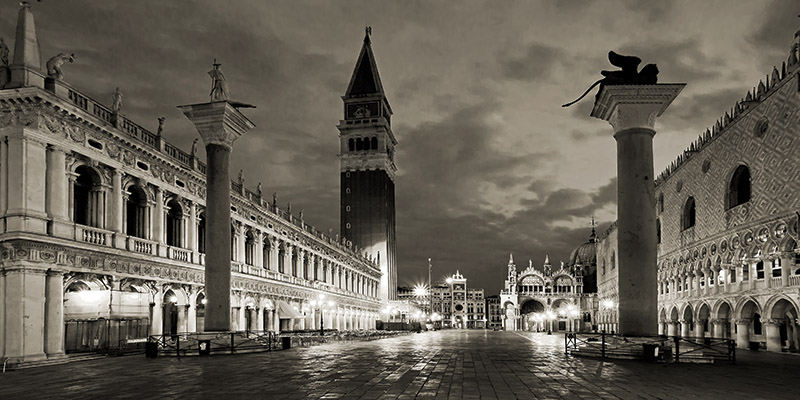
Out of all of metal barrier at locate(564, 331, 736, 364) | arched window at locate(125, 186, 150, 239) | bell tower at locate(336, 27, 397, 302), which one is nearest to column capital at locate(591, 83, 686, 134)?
metal barrier at locate(564, 331, 736, 364)

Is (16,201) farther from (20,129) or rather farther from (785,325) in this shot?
(785,325)

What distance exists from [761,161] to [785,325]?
932 cm

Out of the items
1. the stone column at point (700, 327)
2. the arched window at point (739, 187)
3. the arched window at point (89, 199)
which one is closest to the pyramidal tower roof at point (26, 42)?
the arched window at point (89, 199)

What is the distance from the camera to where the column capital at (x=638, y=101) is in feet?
69.7

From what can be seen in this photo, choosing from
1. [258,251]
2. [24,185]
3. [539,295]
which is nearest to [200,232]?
[258,251]

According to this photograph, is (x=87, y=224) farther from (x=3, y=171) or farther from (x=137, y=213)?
(x=3, y=171)

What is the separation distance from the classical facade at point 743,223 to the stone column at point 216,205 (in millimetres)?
24824

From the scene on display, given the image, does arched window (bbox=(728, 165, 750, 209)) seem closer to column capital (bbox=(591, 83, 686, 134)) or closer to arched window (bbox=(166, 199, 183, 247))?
column capital (bbox=(591, 83, 686, 134))

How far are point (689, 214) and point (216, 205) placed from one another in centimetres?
3638

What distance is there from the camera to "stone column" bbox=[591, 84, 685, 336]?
68.6ft

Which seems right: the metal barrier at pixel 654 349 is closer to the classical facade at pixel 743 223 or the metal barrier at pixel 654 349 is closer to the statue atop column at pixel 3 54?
the classical facade at pixel 743 223

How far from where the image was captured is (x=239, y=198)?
138 ft

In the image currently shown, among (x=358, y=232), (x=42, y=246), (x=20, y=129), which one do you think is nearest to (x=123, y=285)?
(x=42, y=246)

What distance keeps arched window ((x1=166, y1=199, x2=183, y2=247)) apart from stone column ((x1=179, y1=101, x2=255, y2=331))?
11.3 m
